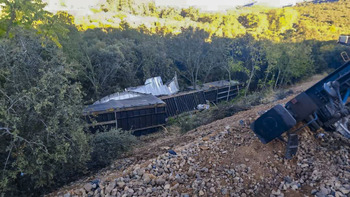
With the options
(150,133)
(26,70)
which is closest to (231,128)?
(26,70)

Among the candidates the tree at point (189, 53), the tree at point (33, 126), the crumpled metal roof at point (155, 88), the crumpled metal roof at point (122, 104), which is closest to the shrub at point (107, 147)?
the tree at point (33, 126)

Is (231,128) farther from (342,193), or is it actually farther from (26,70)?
(26,70)

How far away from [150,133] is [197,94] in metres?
6.28

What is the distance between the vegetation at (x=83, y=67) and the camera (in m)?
5.47

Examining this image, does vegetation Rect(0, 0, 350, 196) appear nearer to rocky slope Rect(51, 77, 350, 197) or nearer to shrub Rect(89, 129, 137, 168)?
shrub Rect(89, 129, 137, 168)

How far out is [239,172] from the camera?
475 cm

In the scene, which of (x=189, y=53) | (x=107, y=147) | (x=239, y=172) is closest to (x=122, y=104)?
(x=107, y=147)

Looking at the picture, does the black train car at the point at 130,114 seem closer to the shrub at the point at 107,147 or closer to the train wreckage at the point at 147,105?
the train wreckage at the point at 147,105

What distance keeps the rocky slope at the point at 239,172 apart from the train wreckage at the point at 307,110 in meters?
0.39

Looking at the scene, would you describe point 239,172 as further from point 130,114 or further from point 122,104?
point 122,104

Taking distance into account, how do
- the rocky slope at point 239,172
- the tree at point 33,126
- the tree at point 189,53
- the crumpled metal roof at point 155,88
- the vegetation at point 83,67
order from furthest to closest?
the tree at point 189,53 < the crumpled metal roof at point 155,88 < the vegetation at point 83,67 < the tree at point 33,126 < the rocky slope at point 239,172

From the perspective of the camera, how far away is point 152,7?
5841 cm

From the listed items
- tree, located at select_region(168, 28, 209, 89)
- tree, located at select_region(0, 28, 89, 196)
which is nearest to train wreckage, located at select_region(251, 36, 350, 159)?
tree, located at select_region(0, 28, 89, 196)

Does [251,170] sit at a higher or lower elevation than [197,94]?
higher
